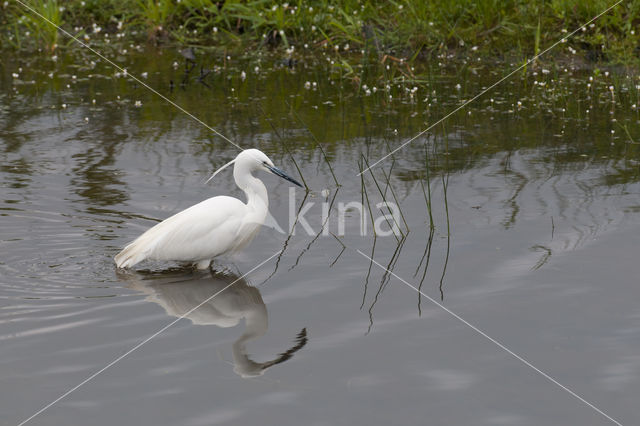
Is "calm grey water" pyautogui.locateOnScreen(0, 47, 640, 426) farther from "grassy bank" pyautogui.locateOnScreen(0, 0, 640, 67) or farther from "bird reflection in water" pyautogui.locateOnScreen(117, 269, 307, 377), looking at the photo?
"grassy bank" pyautogui.locateOnScreen(0, 0, 640, 67)

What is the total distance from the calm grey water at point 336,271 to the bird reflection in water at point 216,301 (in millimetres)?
18

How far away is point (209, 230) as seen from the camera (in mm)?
5758

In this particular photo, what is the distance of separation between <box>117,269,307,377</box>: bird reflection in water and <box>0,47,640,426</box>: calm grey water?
18mm

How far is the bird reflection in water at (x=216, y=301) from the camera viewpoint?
4.61m

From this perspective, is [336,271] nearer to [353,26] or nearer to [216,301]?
[216,301]

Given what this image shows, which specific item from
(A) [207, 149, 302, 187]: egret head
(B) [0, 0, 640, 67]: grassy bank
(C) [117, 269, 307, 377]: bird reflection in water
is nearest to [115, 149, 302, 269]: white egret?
(A) [207, 149, 302, 187]: egret head

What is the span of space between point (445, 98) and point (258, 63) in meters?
3.24

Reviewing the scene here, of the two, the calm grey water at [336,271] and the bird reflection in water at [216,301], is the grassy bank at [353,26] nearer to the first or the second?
the calm grey water at [336,271]

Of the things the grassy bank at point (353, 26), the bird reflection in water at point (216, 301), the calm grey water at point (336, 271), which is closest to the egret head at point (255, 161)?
the calm grey water at point (336, 271)

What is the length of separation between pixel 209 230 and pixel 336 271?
876 mm

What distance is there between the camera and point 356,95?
408 inches

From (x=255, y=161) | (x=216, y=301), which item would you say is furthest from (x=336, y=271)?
(x=255, y=161)

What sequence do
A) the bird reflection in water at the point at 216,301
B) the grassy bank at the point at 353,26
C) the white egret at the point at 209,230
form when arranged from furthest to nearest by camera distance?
1. the grassy bank at the point at 353,26
2. the white egret at the point at 209,230
3. the bird reflection in water at the point at 216,301

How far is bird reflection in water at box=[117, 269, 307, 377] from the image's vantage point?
15.1ft
